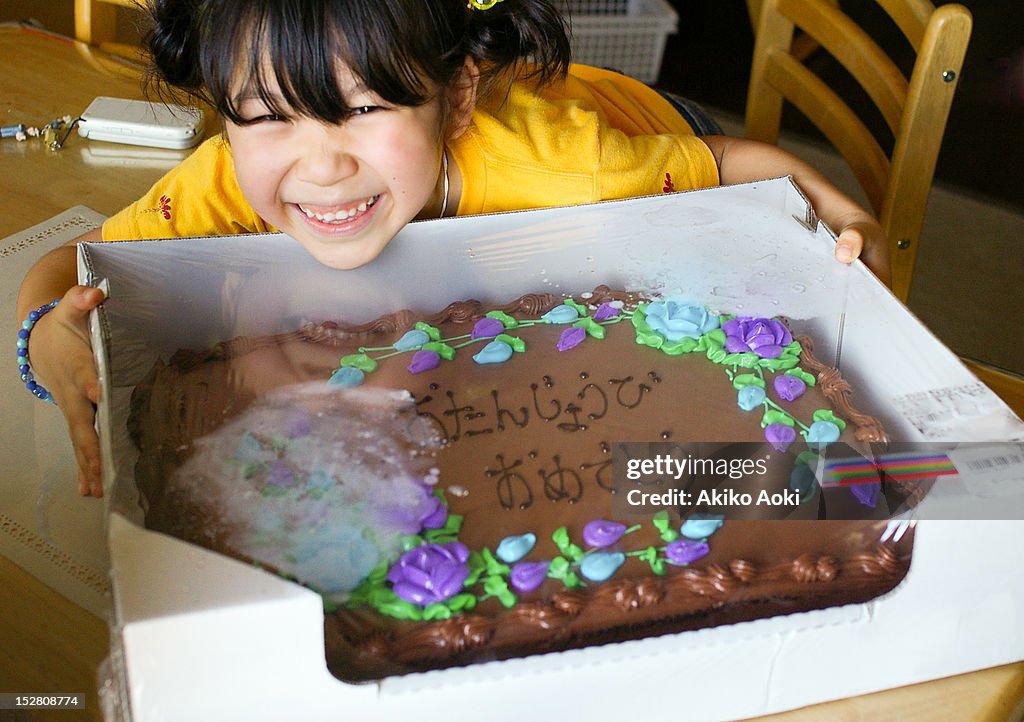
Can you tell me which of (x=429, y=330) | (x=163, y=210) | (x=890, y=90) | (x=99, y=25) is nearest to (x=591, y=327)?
(x=429, y=330)

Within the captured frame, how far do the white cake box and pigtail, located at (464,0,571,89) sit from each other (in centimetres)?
17

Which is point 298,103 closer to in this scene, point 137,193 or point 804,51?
point 137,193

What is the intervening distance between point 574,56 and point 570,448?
2.14m

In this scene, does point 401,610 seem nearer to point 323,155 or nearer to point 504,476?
point 504,476

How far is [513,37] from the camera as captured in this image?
1.00 meters

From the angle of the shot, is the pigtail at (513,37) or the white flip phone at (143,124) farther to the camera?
the white flip phone at (143,124)

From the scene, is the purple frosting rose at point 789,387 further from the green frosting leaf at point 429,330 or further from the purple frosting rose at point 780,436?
the green frosting leaf at point 429,330

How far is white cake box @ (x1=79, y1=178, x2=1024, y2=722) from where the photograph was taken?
534 mm

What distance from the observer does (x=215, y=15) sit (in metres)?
0.81

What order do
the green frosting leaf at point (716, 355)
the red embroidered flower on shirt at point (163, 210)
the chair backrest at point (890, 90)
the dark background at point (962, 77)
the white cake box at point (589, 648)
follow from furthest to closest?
the dark background at point (962, 77)
the chair backrest at point (890, 90)
the red embroidered flower on shirt at point (163, 210)
the green frosting leaf at point (716, 355)
the white cake box at point (589, 648)

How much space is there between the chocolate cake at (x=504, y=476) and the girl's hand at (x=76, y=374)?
76 millimetres

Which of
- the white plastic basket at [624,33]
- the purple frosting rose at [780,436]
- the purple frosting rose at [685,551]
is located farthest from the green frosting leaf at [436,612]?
the white plastic basket at [624,33]

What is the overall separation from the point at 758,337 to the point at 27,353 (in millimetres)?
649

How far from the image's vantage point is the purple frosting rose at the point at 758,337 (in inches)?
34.4
